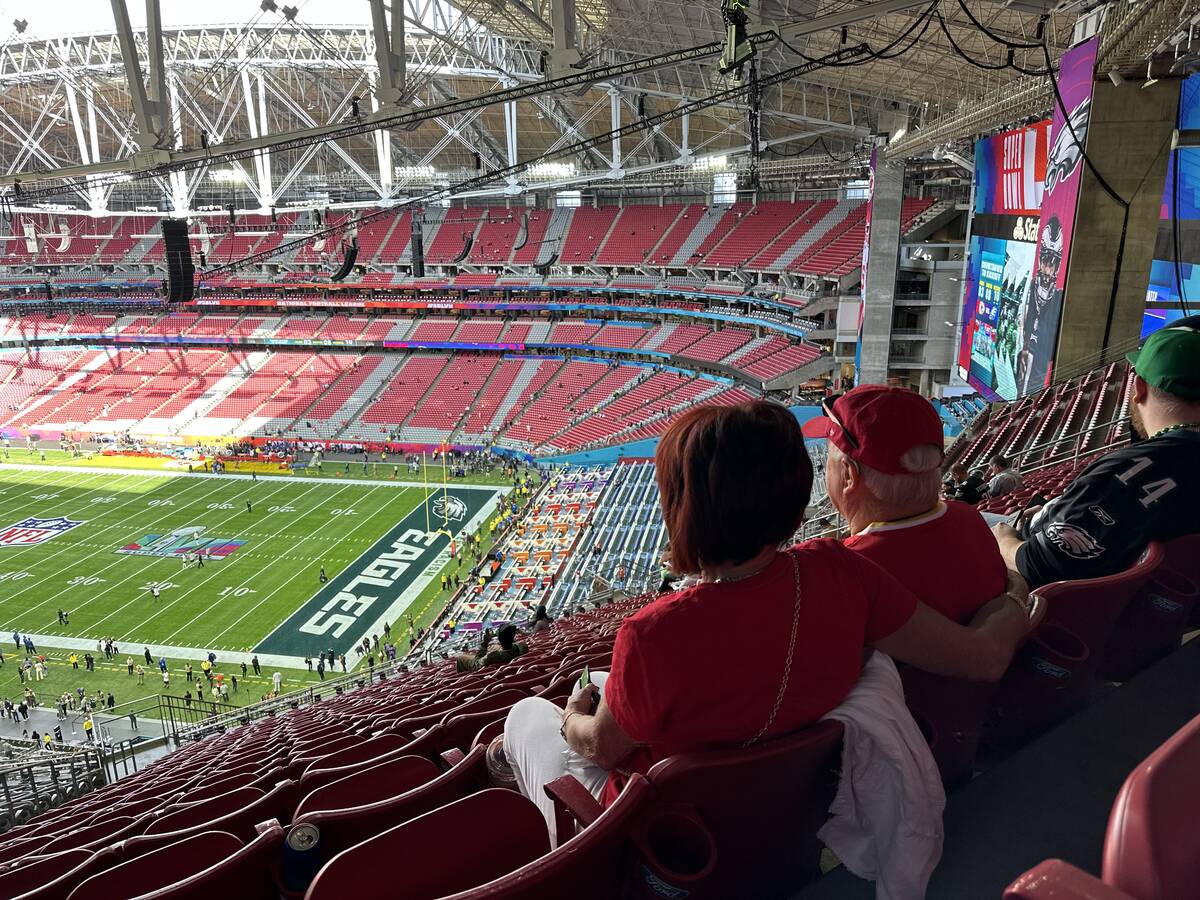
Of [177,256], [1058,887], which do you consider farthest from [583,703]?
[177,256]

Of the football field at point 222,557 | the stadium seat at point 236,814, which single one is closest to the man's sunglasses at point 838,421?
the stadium seat at point 236,814

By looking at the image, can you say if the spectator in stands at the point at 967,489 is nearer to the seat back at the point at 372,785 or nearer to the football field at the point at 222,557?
the seat back at the point at 372,785

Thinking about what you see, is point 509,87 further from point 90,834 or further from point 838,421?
point 838,421

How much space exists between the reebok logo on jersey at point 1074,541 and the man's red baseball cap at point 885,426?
80 centimetres

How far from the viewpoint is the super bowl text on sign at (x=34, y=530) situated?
26812 mm

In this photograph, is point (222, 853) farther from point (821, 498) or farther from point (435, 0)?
point (435, 0)

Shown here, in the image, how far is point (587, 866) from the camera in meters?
1.50

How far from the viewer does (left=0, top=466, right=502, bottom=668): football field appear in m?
20.9

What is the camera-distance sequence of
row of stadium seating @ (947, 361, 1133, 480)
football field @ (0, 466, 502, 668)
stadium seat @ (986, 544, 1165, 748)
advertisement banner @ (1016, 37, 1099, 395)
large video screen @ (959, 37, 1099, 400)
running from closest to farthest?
stadium seat @ (986, 544, 1165, 748) → row of stadium seating @ (947, 361, 1133, 480) → advertisement banner @ (1016, 37, 1099, 395) → large video screen @ (959, 37, 1099, 400) → football field @ (0, 466, 502, 668)

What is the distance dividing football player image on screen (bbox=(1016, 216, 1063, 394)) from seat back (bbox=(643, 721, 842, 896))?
1264cm

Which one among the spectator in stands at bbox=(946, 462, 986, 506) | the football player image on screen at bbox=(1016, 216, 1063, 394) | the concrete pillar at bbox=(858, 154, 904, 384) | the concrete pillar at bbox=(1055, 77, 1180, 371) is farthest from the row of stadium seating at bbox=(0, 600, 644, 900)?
the concrete pillar at bbox=(858, 154, 904, 384)

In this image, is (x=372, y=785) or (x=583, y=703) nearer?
(x=583, y=703)

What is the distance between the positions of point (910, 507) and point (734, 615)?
2.86 ft

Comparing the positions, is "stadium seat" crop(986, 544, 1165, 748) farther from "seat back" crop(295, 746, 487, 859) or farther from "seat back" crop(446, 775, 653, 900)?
"seat back" crop(295, 746, 487, 859)
